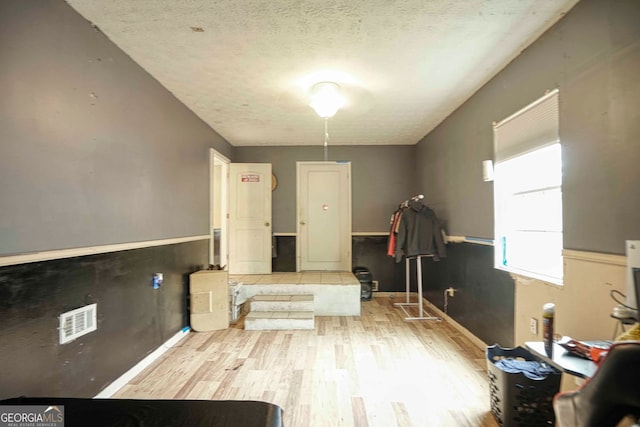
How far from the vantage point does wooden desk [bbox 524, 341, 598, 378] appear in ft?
3.75

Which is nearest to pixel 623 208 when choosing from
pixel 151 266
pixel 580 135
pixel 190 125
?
pixel 580 135

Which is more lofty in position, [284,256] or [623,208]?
[623,208]

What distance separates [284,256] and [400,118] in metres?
2.90

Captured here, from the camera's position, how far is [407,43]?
216cm

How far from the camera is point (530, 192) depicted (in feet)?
7.73

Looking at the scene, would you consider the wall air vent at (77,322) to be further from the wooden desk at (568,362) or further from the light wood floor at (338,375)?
the wooden desk at (568,362)

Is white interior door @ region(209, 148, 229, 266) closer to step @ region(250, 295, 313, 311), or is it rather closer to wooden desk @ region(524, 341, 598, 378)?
step @ region(250, 295, 313, 311)

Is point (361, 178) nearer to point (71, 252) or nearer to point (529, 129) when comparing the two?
point (529, 129)

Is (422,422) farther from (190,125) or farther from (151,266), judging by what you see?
(190,125)

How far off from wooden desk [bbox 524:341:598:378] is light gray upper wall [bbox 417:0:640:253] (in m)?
0.63

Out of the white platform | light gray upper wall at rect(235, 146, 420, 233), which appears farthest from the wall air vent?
light gray upper wall at rect(235, 146, 420, 233)


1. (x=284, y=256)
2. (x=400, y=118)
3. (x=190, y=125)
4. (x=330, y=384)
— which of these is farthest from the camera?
(x=284, y=256)

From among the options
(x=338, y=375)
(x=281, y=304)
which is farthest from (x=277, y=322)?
(x=338, y=375)

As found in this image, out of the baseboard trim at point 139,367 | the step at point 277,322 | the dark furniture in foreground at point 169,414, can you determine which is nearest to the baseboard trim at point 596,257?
the dark furniture in foreground at point 169,414
